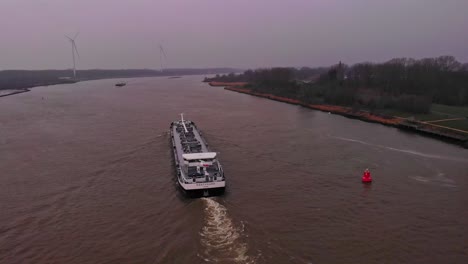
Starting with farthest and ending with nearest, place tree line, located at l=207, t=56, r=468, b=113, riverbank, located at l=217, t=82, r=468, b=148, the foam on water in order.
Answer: tree line, located at l=207, t=56, r=468, b=113 < riverbank, located at l=217, t=82, r=468, b=148 < the foam on water

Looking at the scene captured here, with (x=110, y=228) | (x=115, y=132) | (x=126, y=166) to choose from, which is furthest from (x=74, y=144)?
(x=110, y=228)

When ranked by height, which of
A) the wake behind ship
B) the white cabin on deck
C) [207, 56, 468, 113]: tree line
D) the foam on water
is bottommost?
A: the foam on water

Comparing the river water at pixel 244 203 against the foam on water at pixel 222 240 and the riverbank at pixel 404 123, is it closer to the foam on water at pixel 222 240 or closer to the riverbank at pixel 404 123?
the foam on water at pixel 222 240

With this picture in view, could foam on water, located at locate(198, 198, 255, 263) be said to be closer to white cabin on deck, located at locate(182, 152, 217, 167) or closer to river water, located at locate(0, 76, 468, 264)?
river water, located at locate(0, 76, 468, 264)

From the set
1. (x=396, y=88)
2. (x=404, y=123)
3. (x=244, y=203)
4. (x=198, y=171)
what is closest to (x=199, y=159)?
(x=198, y=171)

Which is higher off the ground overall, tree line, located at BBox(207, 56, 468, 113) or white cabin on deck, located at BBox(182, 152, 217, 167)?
tree line, located at BBox(207, 56, 468, 113)

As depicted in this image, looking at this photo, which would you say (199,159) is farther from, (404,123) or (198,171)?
(404,123)

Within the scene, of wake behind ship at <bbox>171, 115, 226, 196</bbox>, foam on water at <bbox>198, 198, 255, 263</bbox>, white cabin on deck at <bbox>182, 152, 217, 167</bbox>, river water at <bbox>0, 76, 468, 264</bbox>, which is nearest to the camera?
foam on water at <bbox>198, 198, 255, 263</bbox>

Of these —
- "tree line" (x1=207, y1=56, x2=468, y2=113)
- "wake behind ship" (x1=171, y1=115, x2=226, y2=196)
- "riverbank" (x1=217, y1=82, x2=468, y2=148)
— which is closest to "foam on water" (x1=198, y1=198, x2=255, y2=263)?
"wake behind ship" (x1=171, y1=115, x2=226, y2=196)
